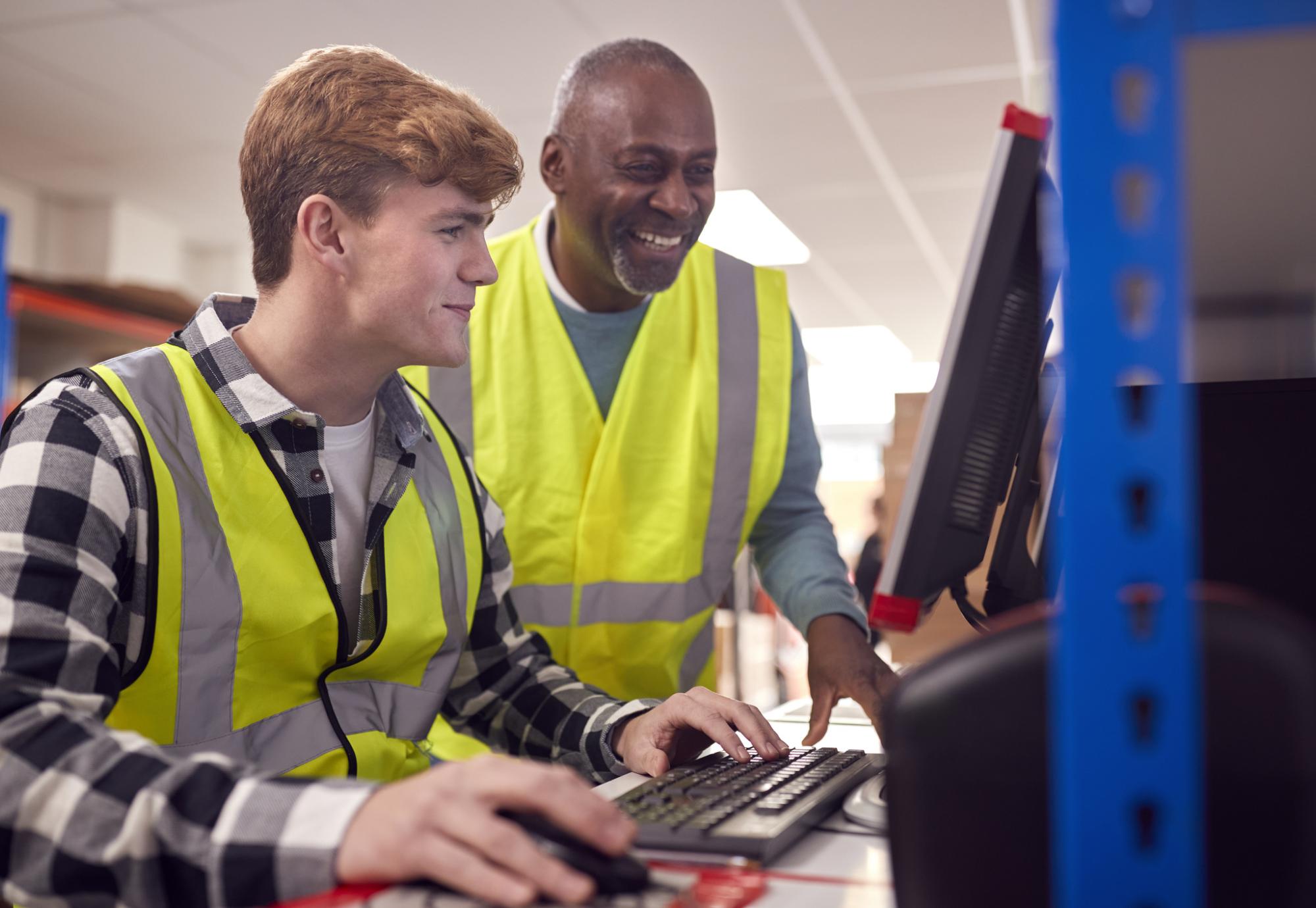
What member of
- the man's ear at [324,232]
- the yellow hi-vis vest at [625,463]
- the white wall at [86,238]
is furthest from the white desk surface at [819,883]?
the white wall at [86,238]

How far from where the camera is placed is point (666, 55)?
1565 mm

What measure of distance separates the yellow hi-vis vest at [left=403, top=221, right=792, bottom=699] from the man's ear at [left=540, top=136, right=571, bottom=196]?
13 cm

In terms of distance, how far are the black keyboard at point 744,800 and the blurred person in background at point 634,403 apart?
1.82ft

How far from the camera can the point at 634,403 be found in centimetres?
153

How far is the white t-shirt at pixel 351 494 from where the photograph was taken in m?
1.02

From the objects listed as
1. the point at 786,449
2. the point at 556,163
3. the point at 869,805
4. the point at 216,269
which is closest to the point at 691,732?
the point at 869,805

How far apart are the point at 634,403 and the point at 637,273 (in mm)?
181

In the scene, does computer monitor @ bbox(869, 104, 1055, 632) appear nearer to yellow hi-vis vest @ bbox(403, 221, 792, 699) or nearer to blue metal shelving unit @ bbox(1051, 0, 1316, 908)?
blue metal shelving unit @ bbox(1051, 0, 1316, 908)

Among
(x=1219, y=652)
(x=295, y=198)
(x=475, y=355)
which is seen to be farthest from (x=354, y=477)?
(x=1219, y=652)

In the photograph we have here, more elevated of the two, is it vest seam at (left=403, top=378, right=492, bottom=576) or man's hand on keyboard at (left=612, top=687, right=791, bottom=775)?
vest seam at (left=403, top=378, right=492, bottom=576)

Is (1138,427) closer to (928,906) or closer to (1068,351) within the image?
(1068,351)

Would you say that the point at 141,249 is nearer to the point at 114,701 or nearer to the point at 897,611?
the point at 114,701

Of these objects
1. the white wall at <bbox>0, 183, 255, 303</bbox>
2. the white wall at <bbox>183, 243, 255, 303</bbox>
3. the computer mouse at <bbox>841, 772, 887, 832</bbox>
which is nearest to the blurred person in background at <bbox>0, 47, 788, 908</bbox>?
the computer mouse at <bbox>841, 772, 887, 832</bbox>

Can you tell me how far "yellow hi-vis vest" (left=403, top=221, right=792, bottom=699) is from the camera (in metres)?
1.50
